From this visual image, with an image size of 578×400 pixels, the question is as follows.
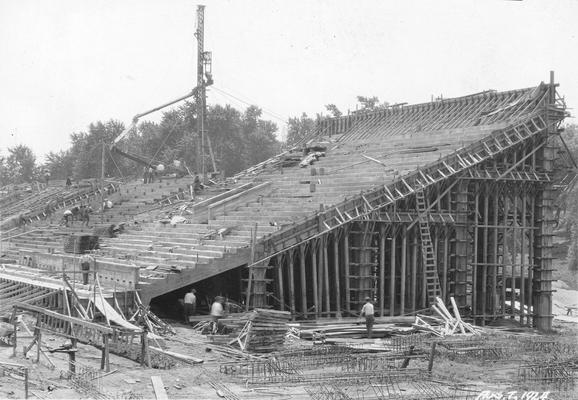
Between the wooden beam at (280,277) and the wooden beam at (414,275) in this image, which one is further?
the wooden beam at (414,275)

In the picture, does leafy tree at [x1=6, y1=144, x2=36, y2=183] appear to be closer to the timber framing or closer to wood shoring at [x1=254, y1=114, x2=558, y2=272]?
the timber framing

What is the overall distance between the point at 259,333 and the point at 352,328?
201 inches

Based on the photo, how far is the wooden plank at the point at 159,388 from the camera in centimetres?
1561

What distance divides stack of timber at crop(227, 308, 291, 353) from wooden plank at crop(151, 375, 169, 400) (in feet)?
13.6

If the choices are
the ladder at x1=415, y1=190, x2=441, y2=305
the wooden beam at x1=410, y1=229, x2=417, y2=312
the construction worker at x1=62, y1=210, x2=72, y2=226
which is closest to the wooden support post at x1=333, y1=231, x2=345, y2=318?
the wooden beam at x1=410, y1=229, x2=417, y2=312

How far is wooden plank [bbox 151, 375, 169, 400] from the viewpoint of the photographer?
15609mm

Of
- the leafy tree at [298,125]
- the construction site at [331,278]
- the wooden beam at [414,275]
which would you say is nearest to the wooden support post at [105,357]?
the construction site at [331,278]

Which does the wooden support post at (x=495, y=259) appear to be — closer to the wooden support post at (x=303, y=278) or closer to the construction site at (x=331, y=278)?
the construction site at (x=331, y=278)

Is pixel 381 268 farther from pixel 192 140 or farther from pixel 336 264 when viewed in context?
pixel 192 140

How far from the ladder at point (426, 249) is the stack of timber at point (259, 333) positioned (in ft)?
34.1

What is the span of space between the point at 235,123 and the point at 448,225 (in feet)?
181

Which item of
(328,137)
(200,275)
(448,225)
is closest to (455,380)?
(200,275)

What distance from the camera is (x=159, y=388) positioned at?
1631cm

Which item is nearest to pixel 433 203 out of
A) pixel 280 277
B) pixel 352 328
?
pixel 280 277
